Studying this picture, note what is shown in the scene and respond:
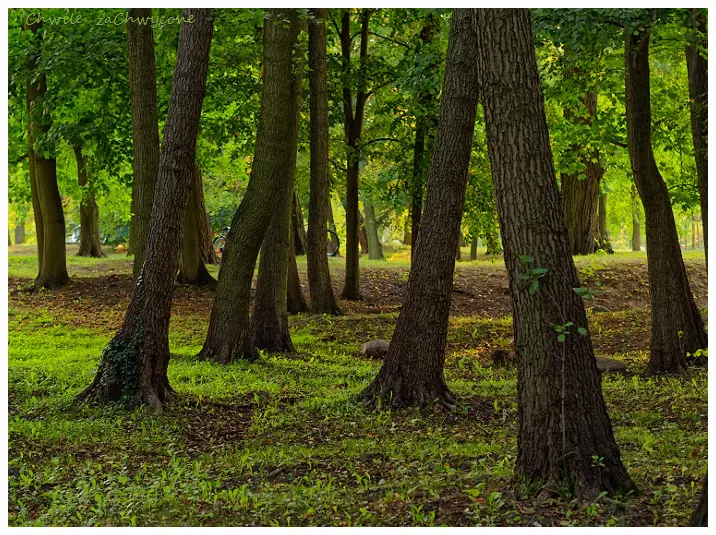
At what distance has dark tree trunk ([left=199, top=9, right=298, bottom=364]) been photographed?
1176 cm

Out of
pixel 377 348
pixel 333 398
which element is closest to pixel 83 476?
pixel 333 398

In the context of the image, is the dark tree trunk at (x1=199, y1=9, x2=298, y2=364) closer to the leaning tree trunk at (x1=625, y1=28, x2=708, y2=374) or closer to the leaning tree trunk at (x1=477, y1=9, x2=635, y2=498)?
the leaning tree trunk at (x1=625, y1=28, x2=708, y2=374)

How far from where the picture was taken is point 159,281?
29.7ft

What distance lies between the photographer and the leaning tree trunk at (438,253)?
888 cm

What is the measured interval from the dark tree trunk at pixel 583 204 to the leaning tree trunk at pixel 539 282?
18.7m

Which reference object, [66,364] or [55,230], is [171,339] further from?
[55,230]

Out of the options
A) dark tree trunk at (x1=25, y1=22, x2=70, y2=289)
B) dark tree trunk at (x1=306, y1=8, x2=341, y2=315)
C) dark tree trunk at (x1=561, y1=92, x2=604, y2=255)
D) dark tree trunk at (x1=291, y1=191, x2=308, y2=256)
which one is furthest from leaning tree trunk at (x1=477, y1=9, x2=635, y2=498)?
dark tree trunk at (x1=291, y1=191, x2=308, y2=256)

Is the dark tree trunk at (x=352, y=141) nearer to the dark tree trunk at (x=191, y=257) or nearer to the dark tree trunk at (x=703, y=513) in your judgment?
the dark tree trunk at (x=191, y=257)

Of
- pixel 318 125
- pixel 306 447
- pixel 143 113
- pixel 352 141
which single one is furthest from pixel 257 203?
pixel 352 141

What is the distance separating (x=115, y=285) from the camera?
20.3 metres

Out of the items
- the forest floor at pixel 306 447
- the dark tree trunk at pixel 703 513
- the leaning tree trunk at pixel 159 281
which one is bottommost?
the forest floor at pixel 306 447

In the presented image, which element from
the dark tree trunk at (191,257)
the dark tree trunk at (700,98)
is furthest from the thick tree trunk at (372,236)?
the dark tree trunk at (700,98)

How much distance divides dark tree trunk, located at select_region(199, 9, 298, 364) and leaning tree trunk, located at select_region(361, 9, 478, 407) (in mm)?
3400

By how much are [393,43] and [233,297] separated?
35.5 feet
